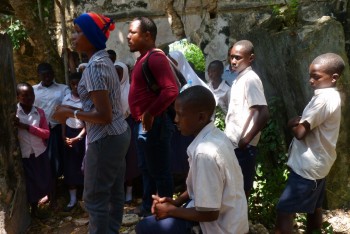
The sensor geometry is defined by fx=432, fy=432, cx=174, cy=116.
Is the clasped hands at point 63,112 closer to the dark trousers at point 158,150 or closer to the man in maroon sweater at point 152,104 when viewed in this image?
the man in maroon sweater at point 152,104

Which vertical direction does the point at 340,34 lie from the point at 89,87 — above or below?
above

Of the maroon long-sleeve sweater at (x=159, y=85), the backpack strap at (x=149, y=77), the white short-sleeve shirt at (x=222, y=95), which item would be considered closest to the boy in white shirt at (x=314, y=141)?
the maroon long-sleeve sweater at (x=159, y=85)

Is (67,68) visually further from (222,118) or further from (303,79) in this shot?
(303,79)

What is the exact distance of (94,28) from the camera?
2697mm

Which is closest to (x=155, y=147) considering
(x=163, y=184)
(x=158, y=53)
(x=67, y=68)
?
(x=163, y=184)

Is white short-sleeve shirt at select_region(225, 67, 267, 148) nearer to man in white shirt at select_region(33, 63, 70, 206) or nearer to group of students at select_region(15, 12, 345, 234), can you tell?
group of students at select_region(15, 12, 345, 234)

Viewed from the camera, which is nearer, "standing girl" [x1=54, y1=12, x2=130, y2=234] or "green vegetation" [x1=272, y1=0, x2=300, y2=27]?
"standing girl" [x1=54, y1=12, x2=130, y2=234]

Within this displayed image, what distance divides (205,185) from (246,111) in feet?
4.28

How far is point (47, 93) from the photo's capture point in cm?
444

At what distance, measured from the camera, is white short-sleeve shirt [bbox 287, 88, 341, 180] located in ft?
9.48

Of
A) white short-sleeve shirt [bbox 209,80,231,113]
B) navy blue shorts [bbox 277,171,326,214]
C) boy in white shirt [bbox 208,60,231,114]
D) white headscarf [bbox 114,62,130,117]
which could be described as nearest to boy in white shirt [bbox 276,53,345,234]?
navy blue shorts [bbox 277,171,326,214]

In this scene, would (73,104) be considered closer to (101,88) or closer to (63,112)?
(63,112)

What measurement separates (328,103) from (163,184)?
1.38 m

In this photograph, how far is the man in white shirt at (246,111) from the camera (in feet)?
10.4
